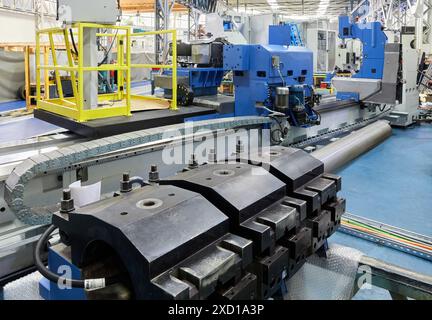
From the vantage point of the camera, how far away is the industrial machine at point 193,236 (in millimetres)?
A: 1150

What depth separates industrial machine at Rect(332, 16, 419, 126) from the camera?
7207 millimetres

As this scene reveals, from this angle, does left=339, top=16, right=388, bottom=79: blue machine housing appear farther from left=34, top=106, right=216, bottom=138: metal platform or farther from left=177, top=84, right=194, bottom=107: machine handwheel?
left=34, top=106, right=216, bottom=138: metal platform

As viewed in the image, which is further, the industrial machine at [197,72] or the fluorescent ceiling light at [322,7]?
the fluorescent ceiling light at [322,7]

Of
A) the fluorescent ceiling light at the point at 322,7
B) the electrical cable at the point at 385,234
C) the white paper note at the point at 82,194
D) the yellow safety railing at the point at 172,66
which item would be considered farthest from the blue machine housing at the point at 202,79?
the fluorescent ceiling light at the point at 322,7

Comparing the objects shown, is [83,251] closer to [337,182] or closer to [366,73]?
[337,182]

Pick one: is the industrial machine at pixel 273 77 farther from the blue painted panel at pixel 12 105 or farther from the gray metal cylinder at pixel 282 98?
the blue painted panel at pixel 12 105

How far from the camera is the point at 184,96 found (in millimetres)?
5422

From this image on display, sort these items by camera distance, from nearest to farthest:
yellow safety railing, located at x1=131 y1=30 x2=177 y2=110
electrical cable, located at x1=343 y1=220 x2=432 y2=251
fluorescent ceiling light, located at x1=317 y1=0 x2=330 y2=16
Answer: electrical cable, located at x1=343 y1=220 x2=432 y2=251, yellow safety railing, located at x1=131 y1=30 x2=177 y2=110, fluorescent ceiling light, located at x1=317 y1=0 x2=330 y2=16

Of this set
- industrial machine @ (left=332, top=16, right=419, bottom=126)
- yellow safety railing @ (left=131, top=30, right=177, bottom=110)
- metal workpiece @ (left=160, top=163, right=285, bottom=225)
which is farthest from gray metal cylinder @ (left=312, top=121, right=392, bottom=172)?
metal workpiece @ (left=160, top=163, right=285, bottom=225)

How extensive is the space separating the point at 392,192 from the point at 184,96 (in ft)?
9.83

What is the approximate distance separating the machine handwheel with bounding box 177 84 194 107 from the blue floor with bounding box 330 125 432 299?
2.36m

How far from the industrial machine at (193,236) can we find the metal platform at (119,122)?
6.60 ft

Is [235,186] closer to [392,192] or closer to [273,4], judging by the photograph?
[392,192]

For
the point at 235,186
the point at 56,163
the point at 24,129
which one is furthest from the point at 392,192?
the point at 24,129
